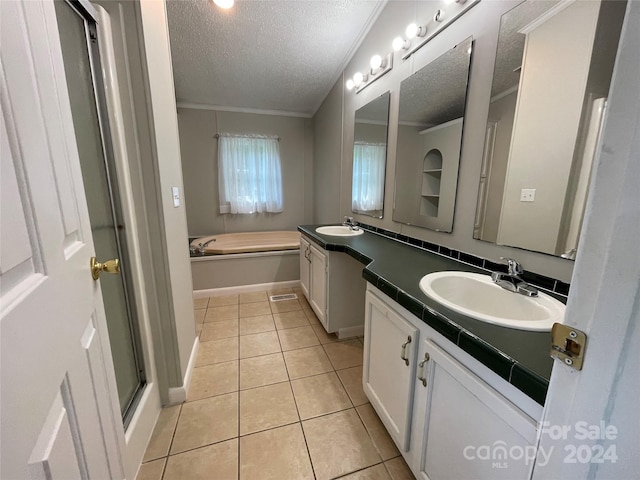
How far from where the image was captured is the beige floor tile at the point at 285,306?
261cm

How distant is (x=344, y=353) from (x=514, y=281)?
1.30m

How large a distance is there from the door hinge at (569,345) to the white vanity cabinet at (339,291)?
5.00ft

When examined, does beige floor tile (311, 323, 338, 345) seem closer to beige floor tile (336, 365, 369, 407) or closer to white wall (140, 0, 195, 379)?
beige floor tile (336, 365, 369, 407)

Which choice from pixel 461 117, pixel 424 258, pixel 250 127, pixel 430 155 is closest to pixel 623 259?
pixel 424 258

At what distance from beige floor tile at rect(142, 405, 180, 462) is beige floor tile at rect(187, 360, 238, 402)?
0.11m

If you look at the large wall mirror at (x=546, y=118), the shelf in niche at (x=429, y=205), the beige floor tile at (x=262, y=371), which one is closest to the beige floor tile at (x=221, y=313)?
the beige floor tile at (x=262, y=371)

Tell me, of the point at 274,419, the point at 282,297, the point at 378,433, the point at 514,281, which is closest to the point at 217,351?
the point at 274,419

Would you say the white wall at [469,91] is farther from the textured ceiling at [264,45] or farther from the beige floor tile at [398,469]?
the beige floor tile at [398,469]

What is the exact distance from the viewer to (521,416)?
1.98 ft

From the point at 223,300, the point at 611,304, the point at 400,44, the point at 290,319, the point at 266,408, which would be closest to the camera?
the point at 611,304

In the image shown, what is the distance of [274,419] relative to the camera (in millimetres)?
1375

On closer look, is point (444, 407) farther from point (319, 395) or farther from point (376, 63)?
point (376, 63)

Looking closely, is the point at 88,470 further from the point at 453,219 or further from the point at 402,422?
the point at 453,219

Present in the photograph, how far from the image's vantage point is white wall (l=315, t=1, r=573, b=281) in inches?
46.5
